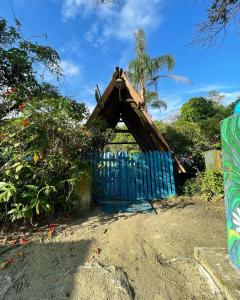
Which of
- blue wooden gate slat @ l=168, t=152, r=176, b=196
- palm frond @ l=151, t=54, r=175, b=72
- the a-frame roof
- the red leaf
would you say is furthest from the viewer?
palm frond @ l=151, t=54, r=175, b=72

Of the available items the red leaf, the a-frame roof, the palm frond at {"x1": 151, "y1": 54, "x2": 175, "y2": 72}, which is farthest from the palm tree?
the red leaf

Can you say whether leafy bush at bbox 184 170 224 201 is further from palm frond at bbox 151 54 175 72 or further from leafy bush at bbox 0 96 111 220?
palm frond at bbox 151 54 175 72

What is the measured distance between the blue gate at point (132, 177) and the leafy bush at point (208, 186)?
0.78 meters

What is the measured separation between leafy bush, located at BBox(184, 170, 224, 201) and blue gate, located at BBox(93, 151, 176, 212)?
0.78m

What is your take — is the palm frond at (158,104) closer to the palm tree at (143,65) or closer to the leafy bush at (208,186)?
the palm tree at (143,65)

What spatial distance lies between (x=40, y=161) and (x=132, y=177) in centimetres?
320

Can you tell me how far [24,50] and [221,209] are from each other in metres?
8.19

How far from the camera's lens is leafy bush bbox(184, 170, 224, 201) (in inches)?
297

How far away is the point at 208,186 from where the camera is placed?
776 cm

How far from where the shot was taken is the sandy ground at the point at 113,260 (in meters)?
2.86

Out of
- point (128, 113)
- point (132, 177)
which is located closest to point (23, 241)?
point (132, 177)

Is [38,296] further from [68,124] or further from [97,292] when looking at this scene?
[68,124]

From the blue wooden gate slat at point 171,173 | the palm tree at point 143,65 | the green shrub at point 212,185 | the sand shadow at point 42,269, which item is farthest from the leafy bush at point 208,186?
the palm tree at point 143,65

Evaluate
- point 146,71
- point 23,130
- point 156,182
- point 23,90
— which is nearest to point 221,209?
point 156,182
